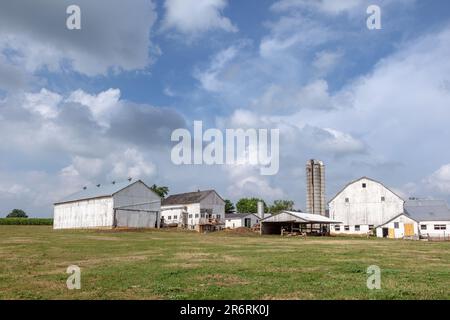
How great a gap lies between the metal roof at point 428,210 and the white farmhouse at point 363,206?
2129mm

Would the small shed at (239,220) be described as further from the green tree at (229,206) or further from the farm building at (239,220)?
the green tree at (229,206)

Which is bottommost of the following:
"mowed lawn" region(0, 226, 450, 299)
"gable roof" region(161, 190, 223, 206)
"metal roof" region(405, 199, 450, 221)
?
"mowed lawn" region(0, 226, 450, 299)

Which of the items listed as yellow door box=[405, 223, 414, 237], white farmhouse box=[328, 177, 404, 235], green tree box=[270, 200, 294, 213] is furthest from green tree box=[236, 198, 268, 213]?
yellow door box=[405, 223, 414, 237]

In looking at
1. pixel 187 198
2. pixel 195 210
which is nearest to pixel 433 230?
pixel 195 210

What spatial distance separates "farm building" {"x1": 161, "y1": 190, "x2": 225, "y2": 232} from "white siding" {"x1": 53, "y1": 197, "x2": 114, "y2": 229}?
16.4 metres

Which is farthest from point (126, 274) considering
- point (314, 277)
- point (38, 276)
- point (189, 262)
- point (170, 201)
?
point (170, 201)

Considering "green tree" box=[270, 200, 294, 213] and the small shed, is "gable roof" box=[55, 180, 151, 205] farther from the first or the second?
"green tree" box=[270, 200, 294, 213]

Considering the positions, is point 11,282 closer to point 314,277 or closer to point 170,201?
point 314,277

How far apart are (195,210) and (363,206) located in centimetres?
3085

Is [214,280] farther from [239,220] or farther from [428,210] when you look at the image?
[239,220]

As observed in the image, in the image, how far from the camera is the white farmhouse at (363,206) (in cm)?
6819

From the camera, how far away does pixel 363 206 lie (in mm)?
69938

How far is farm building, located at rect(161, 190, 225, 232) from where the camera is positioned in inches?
3174
